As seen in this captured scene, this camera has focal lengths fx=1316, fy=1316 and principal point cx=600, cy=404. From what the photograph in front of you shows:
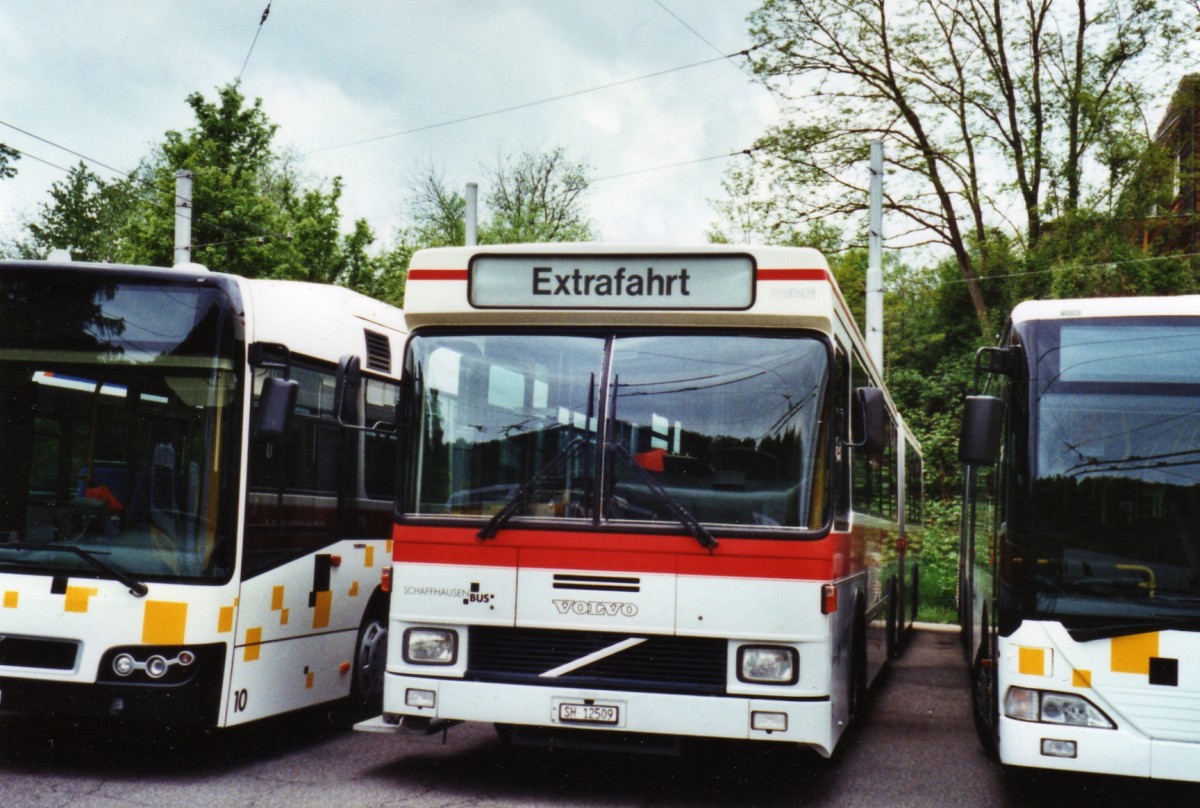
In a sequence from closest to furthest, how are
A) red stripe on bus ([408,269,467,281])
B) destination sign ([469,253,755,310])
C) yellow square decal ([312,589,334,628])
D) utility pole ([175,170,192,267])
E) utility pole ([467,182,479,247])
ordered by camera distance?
1. destination sign ([469,253,755,310])
2. red stripe on bus ([408,269,467,281])
3. yellow square decal ([312,589,334,628])
4. utility pole ([175,170,192,267])
5. utility pole ([467,182,479,247])

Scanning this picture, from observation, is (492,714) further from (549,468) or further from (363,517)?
(363,517)

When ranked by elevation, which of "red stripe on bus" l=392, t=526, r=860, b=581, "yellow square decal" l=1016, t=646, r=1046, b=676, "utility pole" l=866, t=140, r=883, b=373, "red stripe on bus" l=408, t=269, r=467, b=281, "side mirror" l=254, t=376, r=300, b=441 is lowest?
"yellow square decal" l=1016, t=646, r=1046, b=676

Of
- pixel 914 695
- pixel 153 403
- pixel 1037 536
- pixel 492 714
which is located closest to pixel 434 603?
pixel 492 714

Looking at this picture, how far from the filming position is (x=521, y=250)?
305 inches

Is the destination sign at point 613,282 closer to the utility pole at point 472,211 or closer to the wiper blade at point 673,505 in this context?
the wiper blade at point 673,505

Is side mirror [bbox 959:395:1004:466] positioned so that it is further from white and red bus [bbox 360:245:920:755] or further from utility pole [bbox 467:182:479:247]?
utility pole [bbox 467:182:479:247]

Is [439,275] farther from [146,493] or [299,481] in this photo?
[146,493]

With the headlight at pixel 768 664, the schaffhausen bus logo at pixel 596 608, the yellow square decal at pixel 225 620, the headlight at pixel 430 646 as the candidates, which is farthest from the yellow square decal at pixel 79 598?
the headlight at pixel 768 664

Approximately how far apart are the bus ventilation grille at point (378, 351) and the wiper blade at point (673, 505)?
11.3 ft

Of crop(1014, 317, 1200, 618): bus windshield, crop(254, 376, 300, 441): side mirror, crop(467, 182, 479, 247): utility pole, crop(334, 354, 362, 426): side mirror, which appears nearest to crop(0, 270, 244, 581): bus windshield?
crop(254, 376, 300, 441): side mirror

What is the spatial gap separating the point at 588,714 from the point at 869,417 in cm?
229

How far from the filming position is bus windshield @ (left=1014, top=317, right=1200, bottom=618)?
6.78 metres

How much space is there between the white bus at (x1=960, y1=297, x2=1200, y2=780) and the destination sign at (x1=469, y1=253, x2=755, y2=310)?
1.52m

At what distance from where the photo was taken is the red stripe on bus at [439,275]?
307 inches
